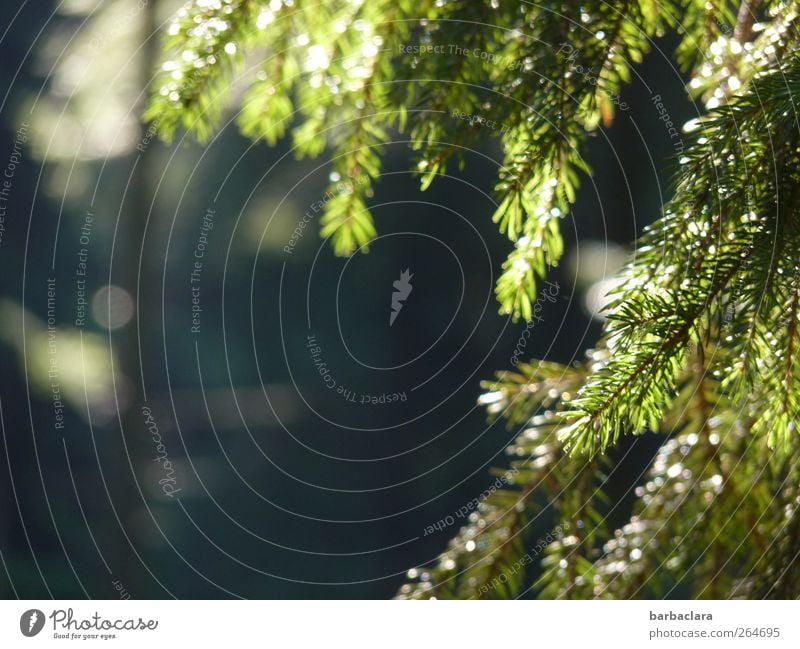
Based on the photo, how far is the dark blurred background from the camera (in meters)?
1.96

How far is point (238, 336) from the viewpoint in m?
2.62

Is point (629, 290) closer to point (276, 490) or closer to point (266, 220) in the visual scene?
point (266, 220)

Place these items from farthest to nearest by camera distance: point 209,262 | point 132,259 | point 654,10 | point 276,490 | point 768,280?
1. point 276,490
2. point 209,262
3. point 132,259
4. point 654,10
5. point 768,280

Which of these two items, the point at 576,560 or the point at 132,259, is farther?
the point at 132,259

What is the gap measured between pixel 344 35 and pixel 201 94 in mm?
99

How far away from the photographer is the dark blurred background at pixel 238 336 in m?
1.96

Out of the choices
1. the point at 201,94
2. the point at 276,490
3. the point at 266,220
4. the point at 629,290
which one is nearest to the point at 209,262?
the point at 266,220

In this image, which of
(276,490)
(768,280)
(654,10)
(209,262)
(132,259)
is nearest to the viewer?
(768,280)

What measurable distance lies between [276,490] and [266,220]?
110 cm

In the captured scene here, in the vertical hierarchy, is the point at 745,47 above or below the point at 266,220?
below
